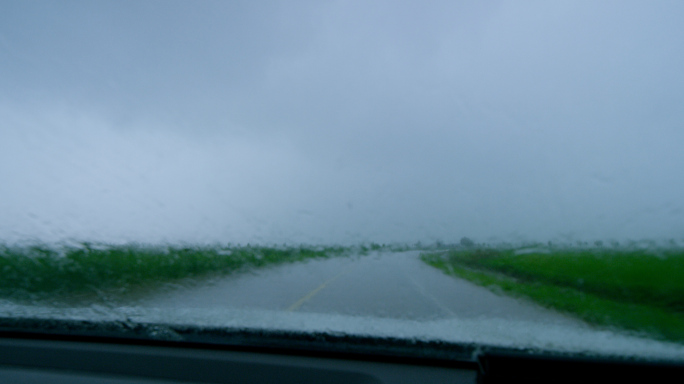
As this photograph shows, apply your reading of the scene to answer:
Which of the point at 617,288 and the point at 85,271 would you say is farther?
the point at 85,271

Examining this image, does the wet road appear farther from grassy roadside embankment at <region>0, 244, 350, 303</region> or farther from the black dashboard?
the black dashboard

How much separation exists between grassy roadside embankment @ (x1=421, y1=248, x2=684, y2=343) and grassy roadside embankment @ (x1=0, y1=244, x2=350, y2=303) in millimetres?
7913

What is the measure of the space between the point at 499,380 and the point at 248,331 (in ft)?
6.63

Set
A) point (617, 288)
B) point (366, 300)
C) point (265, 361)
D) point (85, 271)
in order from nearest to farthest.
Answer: point (265, 361) → point (617, 288) → point (366, 300) → point (85, 271)

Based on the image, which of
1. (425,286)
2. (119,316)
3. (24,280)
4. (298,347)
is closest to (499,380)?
(298,347)

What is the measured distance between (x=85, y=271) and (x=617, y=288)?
10809 millimetres

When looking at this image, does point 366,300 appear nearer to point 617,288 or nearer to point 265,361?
point 617,288

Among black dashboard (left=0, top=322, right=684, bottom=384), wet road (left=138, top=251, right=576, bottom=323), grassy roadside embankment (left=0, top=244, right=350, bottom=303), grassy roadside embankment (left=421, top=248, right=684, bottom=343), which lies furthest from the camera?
grassy roadside embankment (left=0, top=244, right=350, bottom=303)

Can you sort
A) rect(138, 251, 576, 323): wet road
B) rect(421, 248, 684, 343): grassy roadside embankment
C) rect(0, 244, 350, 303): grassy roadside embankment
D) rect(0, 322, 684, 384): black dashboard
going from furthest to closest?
rect(0, 244, 350, 303): grassy roadside embankment < rect(138, 251, 576, 323): wet road < rect(421, 248, 684, 343): grassy roadside embankment < rect(0, 322, 684, 384): black dashboard

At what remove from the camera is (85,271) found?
1088 centimetres

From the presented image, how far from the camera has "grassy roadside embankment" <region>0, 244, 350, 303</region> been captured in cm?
869

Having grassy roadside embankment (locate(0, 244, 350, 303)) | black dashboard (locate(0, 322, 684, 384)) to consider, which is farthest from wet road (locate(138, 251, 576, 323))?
black dashboard (locate(0, 322, 684, 384))

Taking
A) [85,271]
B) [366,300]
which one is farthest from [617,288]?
[85,271]

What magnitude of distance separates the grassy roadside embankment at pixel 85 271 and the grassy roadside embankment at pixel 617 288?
7913 millimetres
